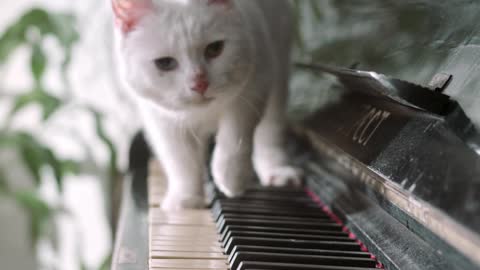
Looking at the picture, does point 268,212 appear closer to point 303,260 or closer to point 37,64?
point 303,260

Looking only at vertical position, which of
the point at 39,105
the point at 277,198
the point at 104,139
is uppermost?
the point at 39,105

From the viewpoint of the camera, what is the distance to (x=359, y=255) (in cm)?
86

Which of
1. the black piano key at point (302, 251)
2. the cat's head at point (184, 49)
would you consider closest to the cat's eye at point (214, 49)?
the cat's head at point (184, 49)

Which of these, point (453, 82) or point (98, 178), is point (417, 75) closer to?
point (453, 82)

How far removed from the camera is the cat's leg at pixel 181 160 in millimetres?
1268

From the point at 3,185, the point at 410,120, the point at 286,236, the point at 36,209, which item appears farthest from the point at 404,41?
the point at 3,185

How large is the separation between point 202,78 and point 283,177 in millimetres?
370

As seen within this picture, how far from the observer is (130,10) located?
1.14m

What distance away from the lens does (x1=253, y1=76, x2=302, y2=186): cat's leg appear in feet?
4.78

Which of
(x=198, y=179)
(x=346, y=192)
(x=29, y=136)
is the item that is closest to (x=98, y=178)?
(x=29, y=136)

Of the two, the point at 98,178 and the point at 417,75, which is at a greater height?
the point at 98,178

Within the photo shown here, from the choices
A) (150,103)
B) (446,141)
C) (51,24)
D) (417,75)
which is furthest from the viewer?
(51,24)

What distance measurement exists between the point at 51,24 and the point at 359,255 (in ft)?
4.63

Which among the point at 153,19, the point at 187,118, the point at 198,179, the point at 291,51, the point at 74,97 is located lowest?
the point at 198,179
